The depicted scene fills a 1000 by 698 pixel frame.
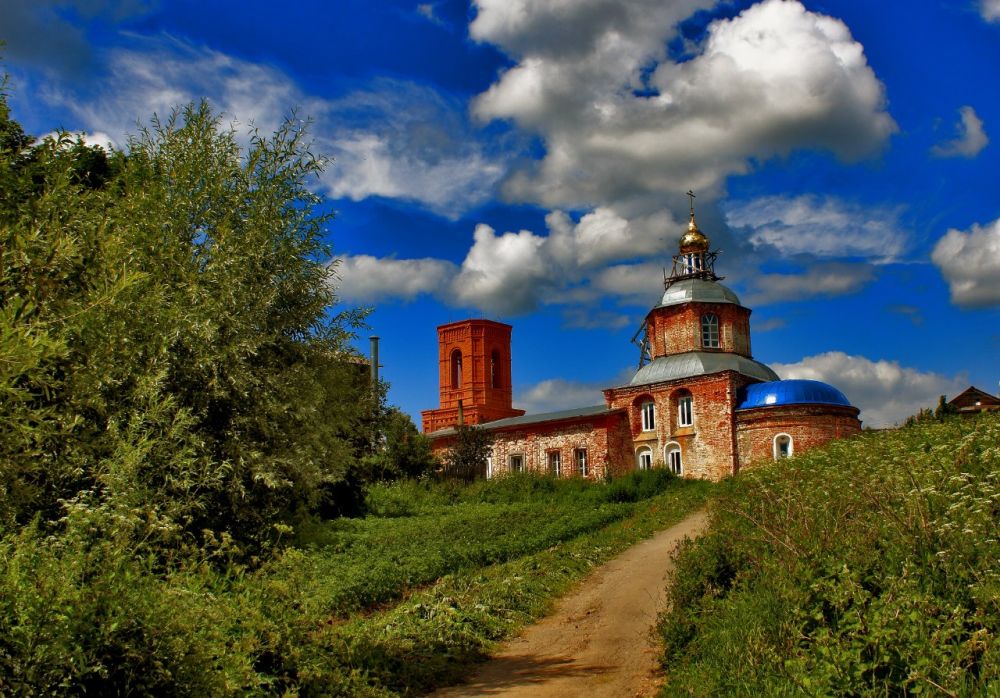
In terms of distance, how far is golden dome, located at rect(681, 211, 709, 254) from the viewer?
45719mm

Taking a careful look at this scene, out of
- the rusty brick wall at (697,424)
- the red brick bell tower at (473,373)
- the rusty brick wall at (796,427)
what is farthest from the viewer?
the red brick bell tower at (473,373)

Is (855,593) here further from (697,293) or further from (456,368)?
(456,368)

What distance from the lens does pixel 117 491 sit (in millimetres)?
7254

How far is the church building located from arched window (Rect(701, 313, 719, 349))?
0.16 feet

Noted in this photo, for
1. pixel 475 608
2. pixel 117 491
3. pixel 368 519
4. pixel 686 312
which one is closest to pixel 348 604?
pixel 475 608

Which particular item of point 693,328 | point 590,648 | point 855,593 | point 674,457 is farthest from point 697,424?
point 855,593

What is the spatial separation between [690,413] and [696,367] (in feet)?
7.06

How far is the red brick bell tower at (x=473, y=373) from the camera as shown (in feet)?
197

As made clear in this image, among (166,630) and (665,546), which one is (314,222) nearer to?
(166,630)

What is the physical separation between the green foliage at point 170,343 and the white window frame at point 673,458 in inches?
1094

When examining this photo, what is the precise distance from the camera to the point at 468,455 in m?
37.3

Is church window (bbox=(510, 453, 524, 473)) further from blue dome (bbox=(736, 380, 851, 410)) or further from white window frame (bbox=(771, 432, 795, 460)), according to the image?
white window frame (bbox=(771, 432, 795, 460))

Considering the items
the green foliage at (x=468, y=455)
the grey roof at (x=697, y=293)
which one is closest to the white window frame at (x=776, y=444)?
the grey roof at (x=697, y=293)

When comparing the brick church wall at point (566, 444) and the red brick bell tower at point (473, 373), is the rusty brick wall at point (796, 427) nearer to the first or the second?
the brick church wall at point (566, 444)
